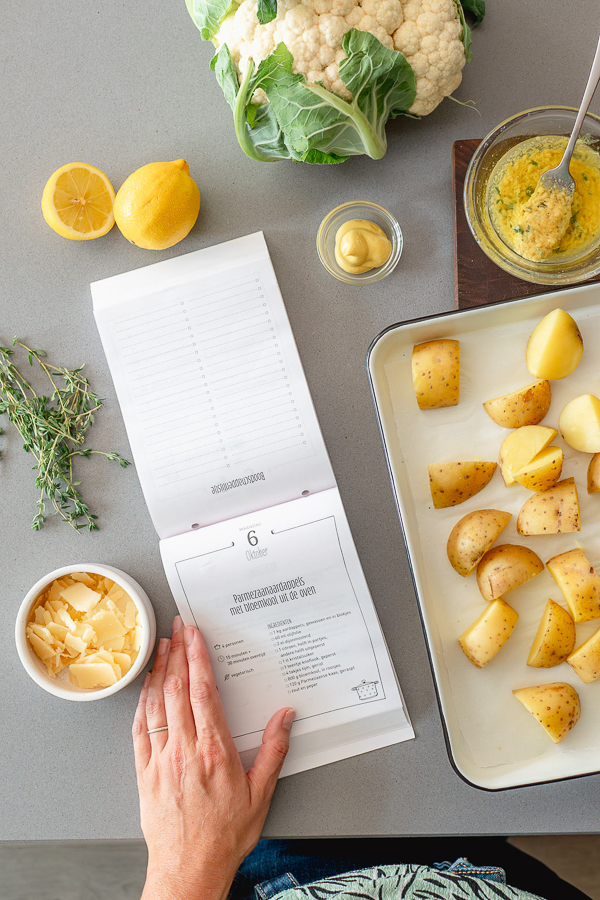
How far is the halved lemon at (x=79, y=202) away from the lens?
850 millimetres

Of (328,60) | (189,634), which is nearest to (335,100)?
(328,60)

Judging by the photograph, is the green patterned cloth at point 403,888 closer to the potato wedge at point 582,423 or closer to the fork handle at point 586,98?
the potato wedge at point 582,423

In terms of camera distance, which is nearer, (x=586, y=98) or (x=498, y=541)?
(x=586, y=98)

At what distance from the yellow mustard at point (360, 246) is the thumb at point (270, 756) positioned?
25.3 inches

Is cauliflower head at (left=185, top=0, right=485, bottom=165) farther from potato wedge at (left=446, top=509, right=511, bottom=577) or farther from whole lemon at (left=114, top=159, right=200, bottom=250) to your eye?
potato wedge at (left=446, top=509, right=511, bottom=577)

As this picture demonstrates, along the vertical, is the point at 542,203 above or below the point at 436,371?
above

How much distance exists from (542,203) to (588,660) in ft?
1.97

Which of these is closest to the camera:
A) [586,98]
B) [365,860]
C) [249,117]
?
[586,98]

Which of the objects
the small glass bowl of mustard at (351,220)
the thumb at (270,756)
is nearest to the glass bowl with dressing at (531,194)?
the small glass bowl of mustard at (351,220)

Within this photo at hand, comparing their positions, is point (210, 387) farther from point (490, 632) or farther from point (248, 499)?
point (490, 632)

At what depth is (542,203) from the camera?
2.59 ft

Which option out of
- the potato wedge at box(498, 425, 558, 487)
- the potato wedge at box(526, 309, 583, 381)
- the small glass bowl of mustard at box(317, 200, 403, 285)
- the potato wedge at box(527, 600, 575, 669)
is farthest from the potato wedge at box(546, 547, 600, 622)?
the small glass bowl of mustard at box(317, 200, 403, 285)

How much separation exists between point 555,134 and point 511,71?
128 millimetres

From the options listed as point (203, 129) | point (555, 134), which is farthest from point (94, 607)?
point (555, 134)
